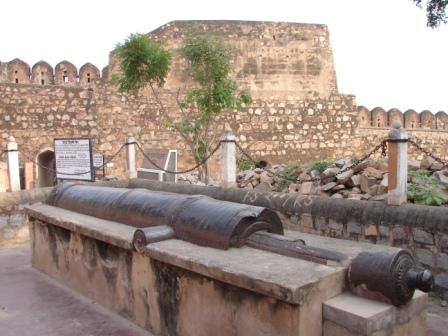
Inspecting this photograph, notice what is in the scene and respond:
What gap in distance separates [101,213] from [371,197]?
298 centimetres

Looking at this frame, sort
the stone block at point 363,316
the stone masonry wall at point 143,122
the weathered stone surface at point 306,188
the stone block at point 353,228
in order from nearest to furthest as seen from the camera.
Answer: the stone block at point 363,316 < the stone block at point 353,228 < the weathered stone surface at point 306,188 < the stone masonry wall at point 143,122

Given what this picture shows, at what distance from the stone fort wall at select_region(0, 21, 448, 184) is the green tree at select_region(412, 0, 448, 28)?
4.80 meters

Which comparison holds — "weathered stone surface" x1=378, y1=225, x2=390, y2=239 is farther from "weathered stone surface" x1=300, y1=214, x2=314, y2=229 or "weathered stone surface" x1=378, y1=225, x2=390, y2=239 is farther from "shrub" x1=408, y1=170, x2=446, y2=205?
"weathered stone surface" x1=300, y1=214, x2=314, y2=229

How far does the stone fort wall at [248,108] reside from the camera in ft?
37.9

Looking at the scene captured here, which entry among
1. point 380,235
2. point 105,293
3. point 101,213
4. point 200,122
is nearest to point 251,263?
point 105,293

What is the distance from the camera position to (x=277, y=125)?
44.0ft

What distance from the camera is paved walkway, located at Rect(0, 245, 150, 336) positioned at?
3506 millimetres

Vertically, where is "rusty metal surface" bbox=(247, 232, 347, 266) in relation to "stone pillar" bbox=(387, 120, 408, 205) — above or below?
below

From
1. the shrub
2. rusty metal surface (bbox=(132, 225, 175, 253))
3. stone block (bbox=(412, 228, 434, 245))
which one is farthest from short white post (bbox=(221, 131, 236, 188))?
rusty metal surface (bbox=(132, 225, 175, 253))

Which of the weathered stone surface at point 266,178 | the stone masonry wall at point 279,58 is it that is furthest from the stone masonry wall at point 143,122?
the weathered stone surface at point 266,178

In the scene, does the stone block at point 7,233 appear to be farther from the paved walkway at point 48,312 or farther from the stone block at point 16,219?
the paved walkway at point 48,312

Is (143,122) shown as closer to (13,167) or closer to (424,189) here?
(13,167)

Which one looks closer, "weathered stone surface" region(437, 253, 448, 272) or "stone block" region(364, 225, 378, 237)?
"weathered stone surface" region(437, 253, 448, 272)

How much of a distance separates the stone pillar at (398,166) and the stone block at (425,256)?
471 mm
